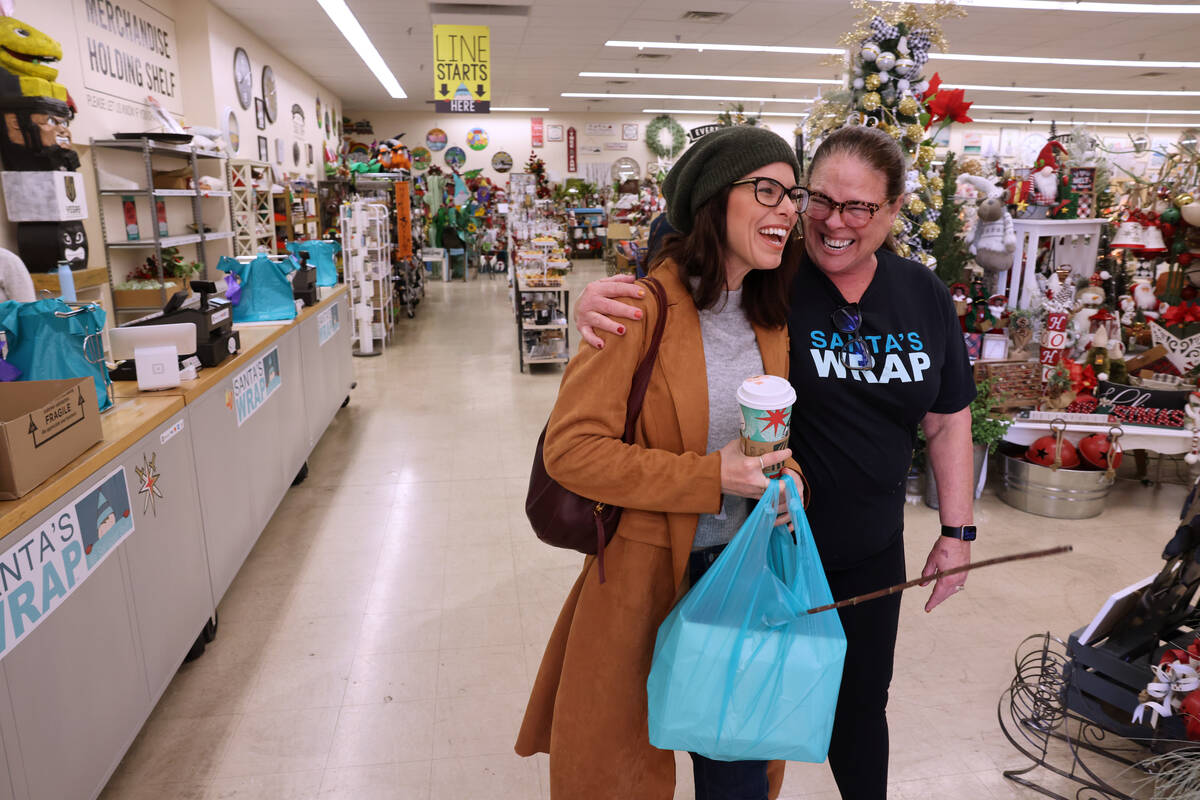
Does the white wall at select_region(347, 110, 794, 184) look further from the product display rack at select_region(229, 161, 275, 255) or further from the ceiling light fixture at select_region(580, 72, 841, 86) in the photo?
the product display rack at select_region(229, 161, 275, 255)

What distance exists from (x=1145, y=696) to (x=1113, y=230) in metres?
5.04

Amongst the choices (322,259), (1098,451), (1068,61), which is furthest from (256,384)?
(1068,61)

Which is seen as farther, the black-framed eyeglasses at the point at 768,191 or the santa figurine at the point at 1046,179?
the santa figurine at the point at 1046,179

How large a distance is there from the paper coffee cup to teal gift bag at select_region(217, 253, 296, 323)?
354 centimetres

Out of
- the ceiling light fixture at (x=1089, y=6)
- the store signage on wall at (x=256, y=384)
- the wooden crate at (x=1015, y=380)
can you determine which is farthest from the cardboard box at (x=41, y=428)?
the ceiling light fixture at (x=1089, y=6)

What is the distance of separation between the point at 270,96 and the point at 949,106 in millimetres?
8473

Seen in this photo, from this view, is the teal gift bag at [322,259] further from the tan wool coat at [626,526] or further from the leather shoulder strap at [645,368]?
the leather shoulder strap at [645,368]

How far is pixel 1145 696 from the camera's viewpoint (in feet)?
6.14

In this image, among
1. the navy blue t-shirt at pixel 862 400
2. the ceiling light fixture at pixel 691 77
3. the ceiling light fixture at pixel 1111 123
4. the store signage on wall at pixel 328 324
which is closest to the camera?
the navy blue t-shirt at pixel 862 400

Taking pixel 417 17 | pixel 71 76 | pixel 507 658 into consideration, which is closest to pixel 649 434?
pixel 507 658

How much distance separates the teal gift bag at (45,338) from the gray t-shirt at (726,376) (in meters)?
1.72

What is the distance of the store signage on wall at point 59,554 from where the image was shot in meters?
1.61

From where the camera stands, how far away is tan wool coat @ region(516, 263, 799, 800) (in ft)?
4.17

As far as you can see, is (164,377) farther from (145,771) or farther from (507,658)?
(507,658)
